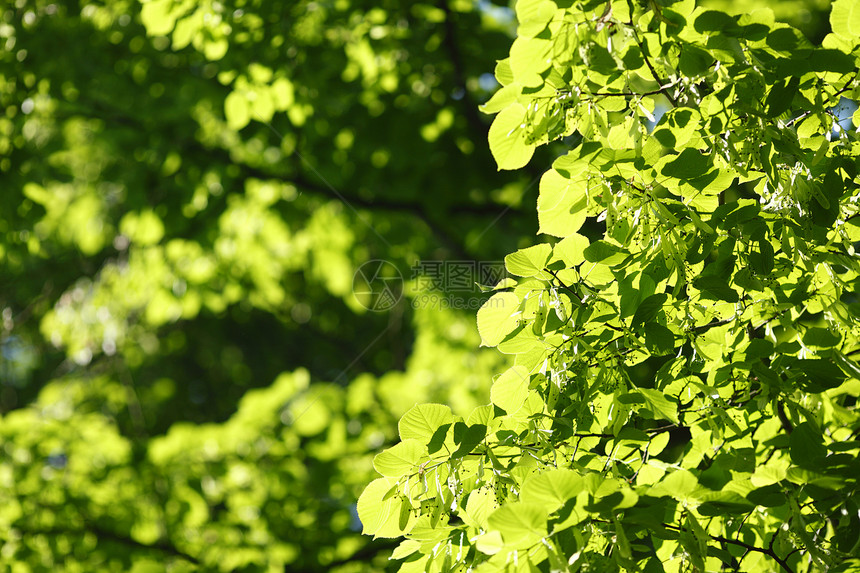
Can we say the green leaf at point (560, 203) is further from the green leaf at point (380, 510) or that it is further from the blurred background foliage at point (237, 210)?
the blurred background foliage at point (237, 210)

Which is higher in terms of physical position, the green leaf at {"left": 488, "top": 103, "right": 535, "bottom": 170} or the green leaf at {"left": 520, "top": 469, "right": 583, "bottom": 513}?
the green leaf at {"left": 488, "top": 103, "right": 535, "bottom": 170}

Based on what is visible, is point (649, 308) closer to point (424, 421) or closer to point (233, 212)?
point (424, 421)

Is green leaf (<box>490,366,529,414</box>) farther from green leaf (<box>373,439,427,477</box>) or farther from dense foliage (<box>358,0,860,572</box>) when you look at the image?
green leaf (<box>373,439,427,477</box>)

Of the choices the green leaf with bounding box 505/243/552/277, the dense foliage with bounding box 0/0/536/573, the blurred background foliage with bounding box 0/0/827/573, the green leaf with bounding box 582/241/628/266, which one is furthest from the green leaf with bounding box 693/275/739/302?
the dense foliage with bounding box 0/0/536/573

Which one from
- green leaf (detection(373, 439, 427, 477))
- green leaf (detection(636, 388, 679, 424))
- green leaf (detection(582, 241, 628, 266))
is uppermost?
green leaf (detection(582, 241, 628, 266))

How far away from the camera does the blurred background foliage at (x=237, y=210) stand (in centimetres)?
332

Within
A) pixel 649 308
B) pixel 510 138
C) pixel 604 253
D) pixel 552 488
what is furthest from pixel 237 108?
pixel 552 488

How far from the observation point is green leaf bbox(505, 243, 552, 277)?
3.99 ft

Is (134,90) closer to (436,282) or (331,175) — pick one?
(331,175)

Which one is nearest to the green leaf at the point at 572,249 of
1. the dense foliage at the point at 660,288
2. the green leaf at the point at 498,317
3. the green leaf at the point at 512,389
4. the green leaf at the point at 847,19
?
the dense foliage at the point at 660,288

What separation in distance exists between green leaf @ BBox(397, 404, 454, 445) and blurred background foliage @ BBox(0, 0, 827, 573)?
2002 mm

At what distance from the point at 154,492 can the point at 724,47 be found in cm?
403

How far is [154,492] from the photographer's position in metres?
4.03

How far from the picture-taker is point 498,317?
1282 mm
